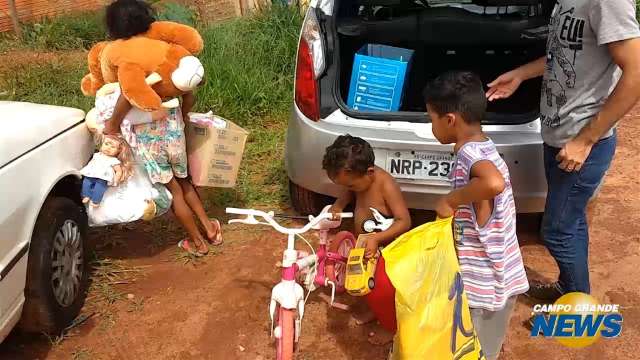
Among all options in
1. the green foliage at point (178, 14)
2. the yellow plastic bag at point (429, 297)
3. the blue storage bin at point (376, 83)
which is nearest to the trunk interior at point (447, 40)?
the blue storage bin at point (376, 83)

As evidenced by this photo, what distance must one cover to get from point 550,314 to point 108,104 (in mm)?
2354

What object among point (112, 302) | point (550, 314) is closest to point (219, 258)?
point (112, 302)

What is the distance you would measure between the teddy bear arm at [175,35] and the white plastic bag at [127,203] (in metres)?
0.67

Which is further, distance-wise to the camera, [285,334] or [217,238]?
[217,238]

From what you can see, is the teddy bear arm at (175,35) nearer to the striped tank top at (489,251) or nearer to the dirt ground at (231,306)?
the dirt ground at (231,306)

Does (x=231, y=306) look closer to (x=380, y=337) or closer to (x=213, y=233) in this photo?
(x=213, y=233)

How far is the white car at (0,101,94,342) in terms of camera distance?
229 cm

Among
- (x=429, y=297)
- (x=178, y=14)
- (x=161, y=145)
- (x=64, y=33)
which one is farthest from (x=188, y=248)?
(x=64, y=33)

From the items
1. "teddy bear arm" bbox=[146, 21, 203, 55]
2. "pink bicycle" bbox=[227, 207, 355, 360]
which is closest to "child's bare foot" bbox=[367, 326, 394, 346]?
"pink bicycle" bbox=[227, 207, 355, 360]

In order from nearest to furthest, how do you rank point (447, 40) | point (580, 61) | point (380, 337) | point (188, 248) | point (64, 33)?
point (580, 61) < point (380, 337) < point (188, 248) < point (447, 40) < point (64, 33)

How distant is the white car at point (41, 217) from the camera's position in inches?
90.0

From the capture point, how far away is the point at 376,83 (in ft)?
10.9

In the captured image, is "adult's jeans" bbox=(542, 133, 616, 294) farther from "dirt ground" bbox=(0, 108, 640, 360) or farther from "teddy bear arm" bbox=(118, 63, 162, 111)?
"teddy bear arm" bbox=(118, 63, 162, 111)

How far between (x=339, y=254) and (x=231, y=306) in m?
0.66
